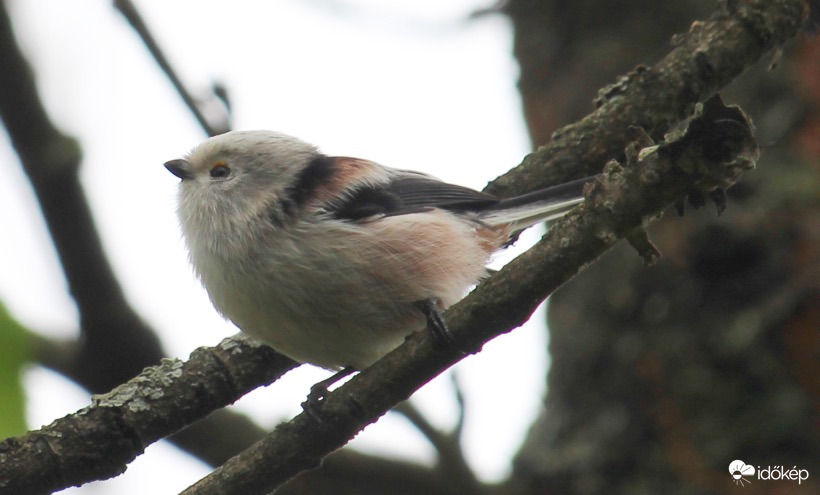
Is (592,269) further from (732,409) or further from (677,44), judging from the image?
(677,44)

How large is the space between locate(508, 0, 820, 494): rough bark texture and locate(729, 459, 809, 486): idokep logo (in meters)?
0.02

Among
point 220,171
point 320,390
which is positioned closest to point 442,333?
point 320,390

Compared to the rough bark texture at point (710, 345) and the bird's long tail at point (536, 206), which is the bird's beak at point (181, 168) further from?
the rough bark texture at point (710, 345)

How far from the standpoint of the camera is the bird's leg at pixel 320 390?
250 centimetres

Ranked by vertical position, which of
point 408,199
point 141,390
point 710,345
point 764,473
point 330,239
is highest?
point 408,199

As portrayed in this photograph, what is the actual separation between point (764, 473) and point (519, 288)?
1931 millimetres

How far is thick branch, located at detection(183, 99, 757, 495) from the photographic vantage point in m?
1.91

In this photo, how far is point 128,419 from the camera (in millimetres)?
2654

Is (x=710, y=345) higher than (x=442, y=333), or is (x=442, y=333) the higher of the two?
(x=710, y=345)

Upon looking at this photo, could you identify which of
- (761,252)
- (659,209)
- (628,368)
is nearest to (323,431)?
(659,209)

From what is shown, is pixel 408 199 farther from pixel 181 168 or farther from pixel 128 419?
pixel 128 419

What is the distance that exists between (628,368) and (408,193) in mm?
1365

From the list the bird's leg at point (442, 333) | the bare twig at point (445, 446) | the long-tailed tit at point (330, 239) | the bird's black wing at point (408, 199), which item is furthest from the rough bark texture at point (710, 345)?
the bird's leg at point (442, 333)

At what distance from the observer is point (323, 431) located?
2.46 metres
